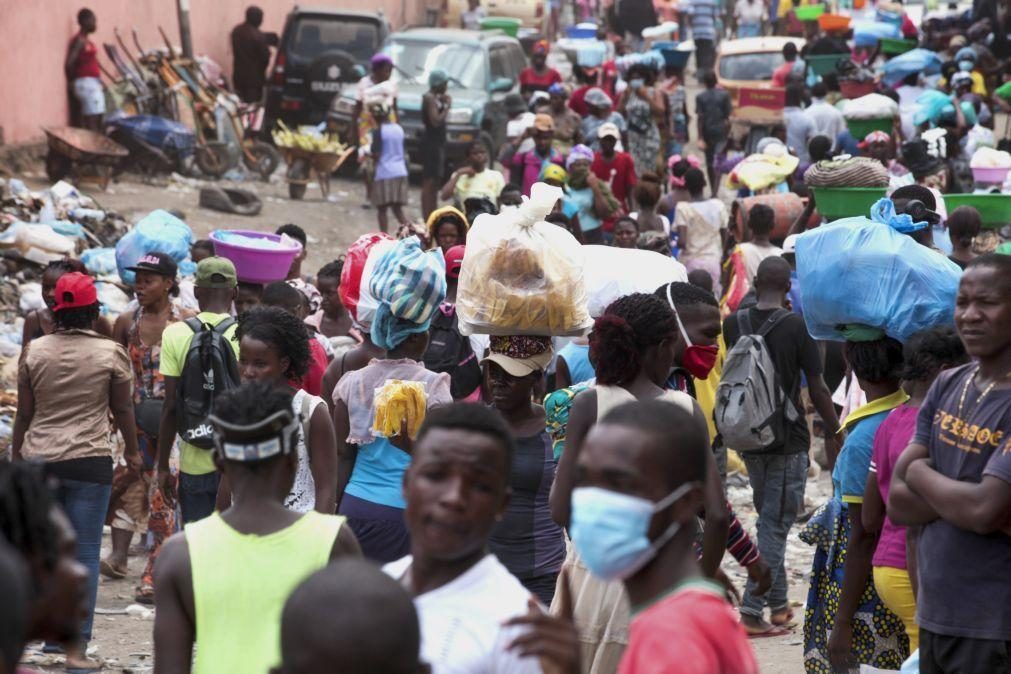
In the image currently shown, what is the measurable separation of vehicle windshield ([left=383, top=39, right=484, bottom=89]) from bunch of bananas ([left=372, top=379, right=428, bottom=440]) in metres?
15.2

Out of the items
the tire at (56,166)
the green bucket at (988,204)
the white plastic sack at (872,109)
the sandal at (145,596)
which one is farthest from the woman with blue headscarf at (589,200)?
the tire at (56,166)

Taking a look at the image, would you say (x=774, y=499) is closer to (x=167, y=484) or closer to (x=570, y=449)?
(x=167, y=484)

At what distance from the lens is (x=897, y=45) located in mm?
28750

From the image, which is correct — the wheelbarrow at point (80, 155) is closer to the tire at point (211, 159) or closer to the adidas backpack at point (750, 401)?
the tire at point (211, 159)

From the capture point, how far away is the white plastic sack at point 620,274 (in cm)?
710

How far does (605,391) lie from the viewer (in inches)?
190

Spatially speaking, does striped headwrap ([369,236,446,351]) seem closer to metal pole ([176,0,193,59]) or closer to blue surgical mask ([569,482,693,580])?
blue surgical mask ([569,482,693,580])

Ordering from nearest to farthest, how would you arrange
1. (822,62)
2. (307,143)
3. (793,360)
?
(793,360)
(307,143)
(822,62)

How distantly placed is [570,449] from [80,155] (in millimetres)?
13098

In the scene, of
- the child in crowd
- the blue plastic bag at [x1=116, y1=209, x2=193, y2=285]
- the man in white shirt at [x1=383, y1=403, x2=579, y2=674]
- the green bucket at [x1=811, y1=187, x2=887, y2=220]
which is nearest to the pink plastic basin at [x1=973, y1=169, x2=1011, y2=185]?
the green bucket at [x1=811, y1=187, x2=887, y2=220]

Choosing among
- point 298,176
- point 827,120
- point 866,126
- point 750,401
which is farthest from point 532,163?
point 750,401

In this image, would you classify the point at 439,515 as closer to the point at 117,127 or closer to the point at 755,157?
the point at 755,157

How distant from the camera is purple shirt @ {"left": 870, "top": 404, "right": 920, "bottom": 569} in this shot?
4.77 metres

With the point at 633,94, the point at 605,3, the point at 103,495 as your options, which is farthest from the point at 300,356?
the point at 605,3
